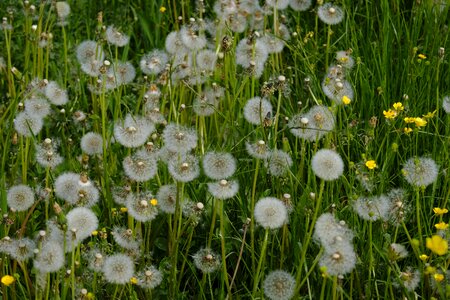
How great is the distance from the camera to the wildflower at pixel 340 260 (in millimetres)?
2039

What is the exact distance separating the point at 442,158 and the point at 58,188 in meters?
1.26

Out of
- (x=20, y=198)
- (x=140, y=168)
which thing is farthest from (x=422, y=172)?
(x=20, y=198)

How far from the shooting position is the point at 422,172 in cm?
250

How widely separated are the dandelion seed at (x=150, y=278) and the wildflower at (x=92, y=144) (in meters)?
0.61

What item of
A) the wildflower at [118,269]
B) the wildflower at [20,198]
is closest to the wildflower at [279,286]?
the wildflower at [118,269]

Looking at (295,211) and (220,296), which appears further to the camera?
(295,211)

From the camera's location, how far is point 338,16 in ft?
10.7

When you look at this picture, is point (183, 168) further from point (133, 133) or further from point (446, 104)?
point (446, 104)

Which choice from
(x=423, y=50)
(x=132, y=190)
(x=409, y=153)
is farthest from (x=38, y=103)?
(x=423, y=50)

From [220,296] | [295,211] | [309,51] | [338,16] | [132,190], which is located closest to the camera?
[220,296]

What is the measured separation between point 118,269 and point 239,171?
73 cm

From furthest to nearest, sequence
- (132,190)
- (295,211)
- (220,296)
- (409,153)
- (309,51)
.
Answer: (309,51)
(409,153)
(132,190)
(295,211)
(220,296)

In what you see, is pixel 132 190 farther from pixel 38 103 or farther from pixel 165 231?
pixel 38 103

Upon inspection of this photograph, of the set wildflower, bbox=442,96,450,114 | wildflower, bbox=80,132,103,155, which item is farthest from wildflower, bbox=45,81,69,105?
wildflower, bbox=442,96,450,114
